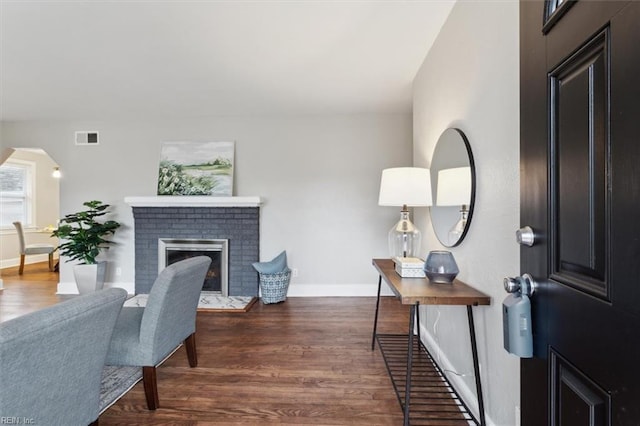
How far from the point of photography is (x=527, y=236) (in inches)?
32.7

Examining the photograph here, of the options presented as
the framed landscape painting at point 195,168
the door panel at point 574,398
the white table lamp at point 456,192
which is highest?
the framed landscape painting at point 195,168

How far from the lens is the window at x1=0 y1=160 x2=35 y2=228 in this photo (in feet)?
19.9

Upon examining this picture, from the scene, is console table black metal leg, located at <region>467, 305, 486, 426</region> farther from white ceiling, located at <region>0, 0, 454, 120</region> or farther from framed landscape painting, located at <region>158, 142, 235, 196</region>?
framed landscape painting, located at <region>158, 142, 235, 196</region>

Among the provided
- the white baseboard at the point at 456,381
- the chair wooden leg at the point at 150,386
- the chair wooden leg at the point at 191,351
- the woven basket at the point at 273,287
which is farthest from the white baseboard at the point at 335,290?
the chair wooden leg at the point at 150,386

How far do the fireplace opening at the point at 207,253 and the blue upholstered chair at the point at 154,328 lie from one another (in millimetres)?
2099

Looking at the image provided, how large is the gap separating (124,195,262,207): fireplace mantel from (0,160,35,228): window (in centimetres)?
385

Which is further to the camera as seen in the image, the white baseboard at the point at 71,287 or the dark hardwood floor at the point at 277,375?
the white baseboard at the point at 71,287

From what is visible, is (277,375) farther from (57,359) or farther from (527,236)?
(527,236)

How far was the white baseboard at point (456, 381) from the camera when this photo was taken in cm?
171

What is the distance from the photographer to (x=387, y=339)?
2805mm

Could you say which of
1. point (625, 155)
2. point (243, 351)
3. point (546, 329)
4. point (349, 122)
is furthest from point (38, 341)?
point (349, 122)

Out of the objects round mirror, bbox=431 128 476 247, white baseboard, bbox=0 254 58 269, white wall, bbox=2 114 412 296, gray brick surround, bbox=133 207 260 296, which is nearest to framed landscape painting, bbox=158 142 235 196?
white wall, bbox=2 114 412 296

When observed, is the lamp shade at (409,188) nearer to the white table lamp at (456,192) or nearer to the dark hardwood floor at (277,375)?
the white table lamp at (456,192)

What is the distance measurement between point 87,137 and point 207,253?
244 centimetres
